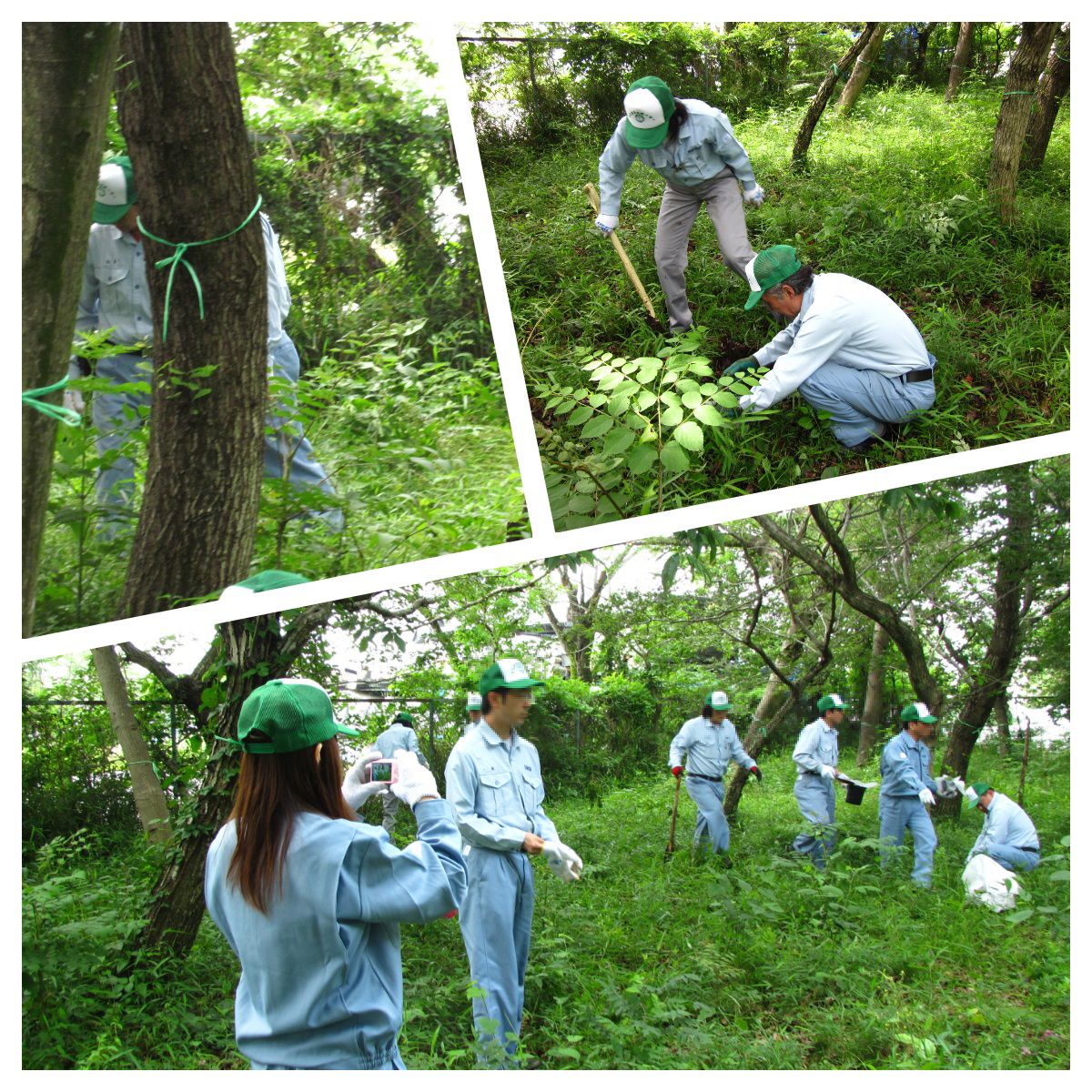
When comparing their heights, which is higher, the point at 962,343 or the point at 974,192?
the point at 974,192

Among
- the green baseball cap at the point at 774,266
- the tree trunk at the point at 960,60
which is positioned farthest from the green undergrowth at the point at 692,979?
the tree trunk at the point at 960,60

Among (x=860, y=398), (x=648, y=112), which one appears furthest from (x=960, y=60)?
(x=860, y=398)

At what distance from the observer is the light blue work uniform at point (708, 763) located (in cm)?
593

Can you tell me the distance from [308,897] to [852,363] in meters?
3.15

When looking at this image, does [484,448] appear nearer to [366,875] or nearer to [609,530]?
[609,530]

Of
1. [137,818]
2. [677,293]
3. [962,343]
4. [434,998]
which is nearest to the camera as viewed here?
[434,998]

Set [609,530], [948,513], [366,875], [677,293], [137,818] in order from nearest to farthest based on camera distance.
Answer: [366,875] → [609,530] → [948,513] → [677,293] → [137,818]

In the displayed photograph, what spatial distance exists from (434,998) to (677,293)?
3.35 metres

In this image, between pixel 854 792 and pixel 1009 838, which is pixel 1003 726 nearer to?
pixel 854 792

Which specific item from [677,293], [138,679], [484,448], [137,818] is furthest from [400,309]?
[137,818]

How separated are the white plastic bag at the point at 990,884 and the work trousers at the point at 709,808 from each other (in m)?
1.52

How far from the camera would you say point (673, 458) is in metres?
3.77

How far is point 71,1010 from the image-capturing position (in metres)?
3.65

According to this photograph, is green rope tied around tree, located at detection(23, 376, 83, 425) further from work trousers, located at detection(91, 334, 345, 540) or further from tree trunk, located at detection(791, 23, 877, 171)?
tree trunk, located at detection(791, 23, 877, 171)
